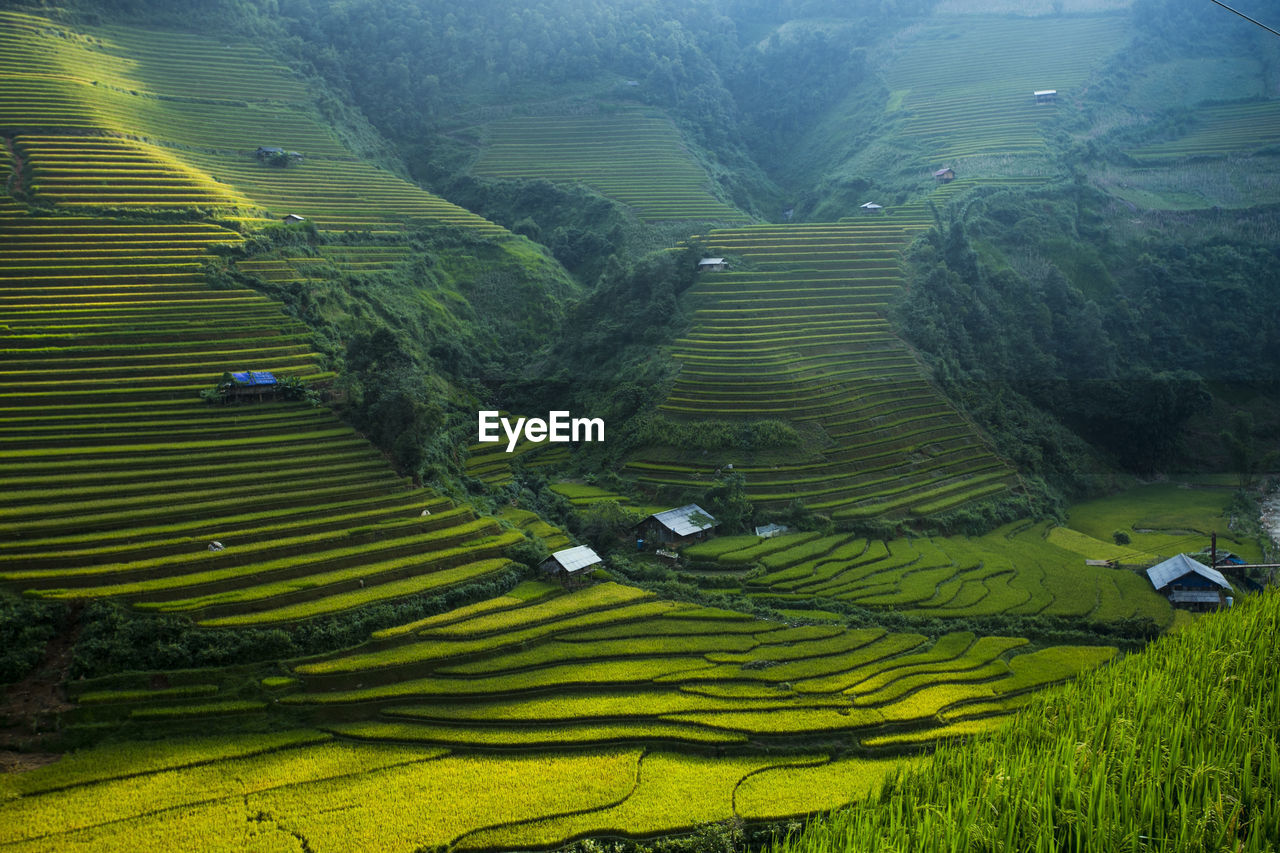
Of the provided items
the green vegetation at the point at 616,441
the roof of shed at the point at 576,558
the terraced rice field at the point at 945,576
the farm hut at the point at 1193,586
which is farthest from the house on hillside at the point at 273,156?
the farm hut at the point at 1193,586

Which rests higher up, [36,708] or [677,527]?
[36,708]

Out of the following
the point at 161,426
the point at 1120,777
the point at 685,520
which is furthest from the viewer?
the point at 685,520

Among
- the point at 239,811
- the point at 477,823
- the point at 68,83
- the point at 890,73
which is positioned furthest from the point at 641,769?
the point at 890,73

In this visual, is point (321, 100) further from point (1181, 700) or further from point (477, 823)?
point (1181, 700)

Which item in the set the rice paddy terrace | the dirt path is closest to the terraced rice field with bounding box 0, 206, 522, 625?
the dirt path

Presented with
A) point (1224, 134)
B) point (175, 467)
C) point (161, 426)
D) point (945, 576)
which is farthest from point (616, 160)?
point (945, 576)

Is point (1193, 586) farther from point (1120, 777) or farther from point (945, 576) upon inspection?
point (1120, 777)
